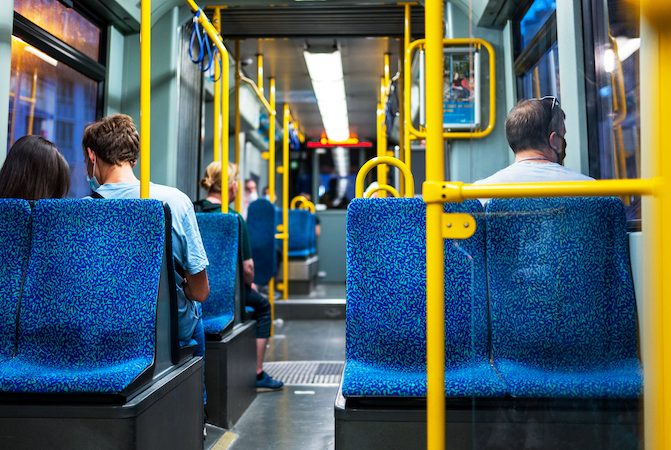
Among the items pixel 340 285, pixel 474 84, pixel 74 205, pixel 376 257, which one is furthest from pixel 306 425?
pixel 340 285

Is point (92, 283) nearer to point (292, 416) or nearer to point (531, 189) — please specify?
point (531, 189)

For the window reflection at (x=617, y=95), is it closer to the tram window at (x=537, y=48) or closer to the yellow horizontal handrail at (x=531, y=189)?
the yellow horizontal handrail at (x=531, y=189)

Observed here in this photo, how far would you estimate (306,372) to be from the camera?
13.7 feet

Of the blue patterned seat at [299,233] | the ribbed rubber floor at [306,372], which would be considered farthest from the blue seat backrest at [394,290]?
the blue patterned seat at [299,233]

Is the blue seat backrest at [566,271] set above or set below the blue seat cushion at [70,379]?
above

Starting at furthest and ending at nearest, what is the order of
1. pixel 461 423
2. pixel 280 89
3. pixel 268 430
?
1. pixel 280 89
2. pixel 268 430
3. pixel 461 423

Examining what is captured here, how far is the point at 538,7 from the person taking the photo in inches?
66.1

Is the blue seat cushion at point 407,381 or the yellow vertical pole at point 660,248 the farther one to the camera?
the blue seat cushion at point 407,381

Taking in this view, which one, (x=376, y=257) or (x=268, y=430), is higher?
(x=376, y=257)

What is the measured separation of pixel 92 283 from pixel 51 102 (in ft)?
7.63

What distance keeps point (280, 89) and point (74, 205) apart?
325 inches

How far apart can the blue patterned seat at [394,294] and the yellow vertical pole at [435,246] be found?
555 mm

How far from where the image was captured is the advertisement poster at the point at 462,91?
4.61 ft

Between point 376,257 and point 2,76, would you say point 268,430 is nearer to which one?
point 376,257
